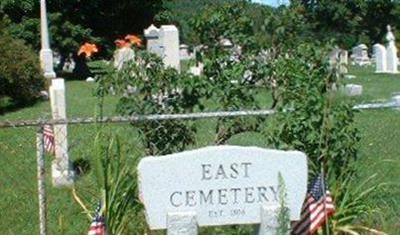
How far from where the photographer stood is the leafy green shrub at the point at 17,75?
16.2 m

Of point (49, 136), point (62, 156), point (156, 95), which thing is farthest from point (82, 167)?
point (156, 95)

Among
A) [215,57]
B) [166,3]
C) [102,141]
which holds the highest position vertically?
[166,3]

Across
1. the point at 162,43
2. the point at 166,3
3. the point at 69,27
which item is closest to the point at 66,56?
the point at 69,27

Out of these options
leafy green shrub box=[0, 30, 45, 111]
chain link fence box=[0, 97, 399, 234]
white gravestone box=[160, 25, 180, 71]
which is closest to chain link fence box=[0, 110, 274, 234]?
chain link fence box=[0, 97, 399, 234]

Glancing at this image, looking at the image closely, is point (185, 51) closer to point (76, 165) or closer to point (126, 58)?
point (76, 165)

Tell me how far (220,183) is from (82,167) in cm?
374

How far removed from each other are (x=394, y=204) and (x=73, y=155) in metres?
4.04

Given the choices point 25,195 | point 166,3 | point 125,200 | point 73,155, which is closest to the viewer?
point 125,200

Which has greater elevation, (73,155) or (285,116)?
(285,116)

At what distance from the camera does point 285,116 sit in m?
5.24

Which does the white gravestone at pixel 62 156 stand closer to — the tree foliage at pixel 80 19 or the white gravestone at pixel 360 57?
the tree foliage at pixel 80 19

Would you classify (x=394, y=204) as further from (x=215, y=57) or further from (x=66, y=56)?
(x=66, y=56)

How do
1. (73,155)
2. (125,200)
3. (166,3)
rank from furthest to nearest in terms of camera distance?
1. (166,3)
2. (73,155)
3. (125,200)

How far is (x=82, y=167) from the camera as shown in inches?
320
